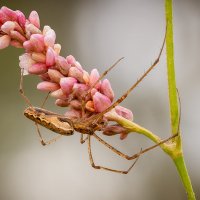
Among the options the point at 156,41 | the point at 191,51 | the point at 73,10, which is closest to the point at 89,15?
the point at 73,10

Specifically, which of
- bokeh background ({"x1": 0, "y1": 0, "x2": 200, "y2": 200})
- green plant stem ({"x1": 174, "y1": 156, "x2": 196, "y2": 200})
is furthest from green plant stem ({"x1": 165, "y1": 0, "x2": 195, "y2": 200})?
bokeh background ({"x1": 0, "y1": 0, "x2": 200, "y2": 200})

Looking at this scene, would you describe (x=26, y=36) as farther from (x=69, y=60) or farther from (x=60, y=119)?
(x=60, y=119)

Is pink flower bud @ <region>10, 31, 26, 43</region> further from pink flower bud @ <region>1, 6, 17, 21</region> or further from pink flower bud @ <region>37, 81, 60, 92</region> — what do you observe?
pink flower bud @ <region>37, 81, 60, 92</region>

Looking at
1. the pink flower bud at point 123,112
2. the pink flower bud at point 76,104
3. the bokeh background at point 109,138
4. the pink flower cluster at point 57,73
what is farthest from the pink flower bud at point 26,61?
the bokeh background at point 109,138

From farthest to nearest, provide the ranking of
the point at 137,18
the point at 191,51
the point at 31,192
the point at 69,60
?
the point at 137,18, the point at 31,192, the point at 191,51, the point at 69,60

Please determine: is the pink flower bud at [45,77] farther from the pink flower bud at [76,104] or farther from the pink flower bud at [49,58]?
the pink flower bud at [76,104]

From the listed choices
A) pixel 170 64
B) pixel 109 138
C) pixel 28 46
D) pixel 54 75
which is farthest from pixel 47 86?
pixel 109 138
